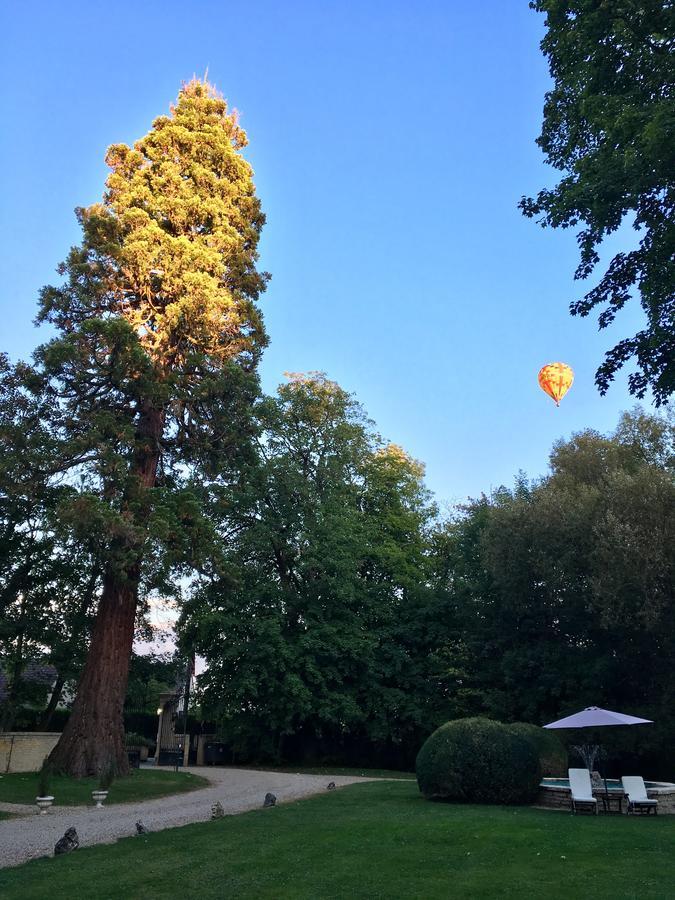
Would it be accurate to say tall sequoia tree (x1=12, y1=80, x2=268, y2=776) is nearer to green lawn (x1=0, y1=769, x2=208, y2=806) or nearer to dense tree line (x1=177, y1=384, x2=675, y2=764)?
green lawn (x1=0, y1=769, x2=208, y2=806)

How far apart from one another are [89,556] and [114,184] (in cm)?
1253

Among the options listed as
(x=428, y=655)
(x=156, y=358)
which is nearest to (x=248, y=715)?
(x=428, y=655)

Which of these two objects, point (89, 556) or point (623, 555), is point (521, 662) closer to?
point (623, 555)

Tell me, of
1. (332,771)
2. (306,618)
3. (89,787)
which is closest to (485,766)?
(89,787)

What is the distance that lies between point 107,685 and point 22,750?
20.5 ft

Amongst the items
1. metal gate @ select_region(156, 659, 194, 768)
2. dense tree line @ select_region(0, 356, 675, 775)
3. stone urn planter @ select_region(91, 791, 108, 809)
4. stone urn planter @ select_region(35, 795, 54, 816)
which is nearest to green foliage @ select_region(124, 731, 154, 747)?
metal gate @ select_region(156, 659, 194, 768)

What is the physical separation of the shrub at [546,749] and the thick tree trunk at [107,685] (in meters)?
10.3

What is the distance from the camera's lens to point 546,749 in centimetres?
1491

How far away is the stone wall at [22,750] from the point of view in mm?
21891

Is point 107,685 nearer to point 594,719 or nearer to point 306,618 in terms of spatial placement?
point 306,618

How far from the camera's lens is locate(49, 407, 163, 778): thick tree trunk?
59.8 feet

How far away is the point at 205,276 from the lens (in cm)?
2186

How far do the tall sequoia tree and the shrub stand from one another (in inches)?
380

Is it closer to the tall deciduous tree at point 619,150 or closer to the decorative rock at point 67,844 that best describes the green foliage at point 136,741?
the decorative rock at point 67,844
